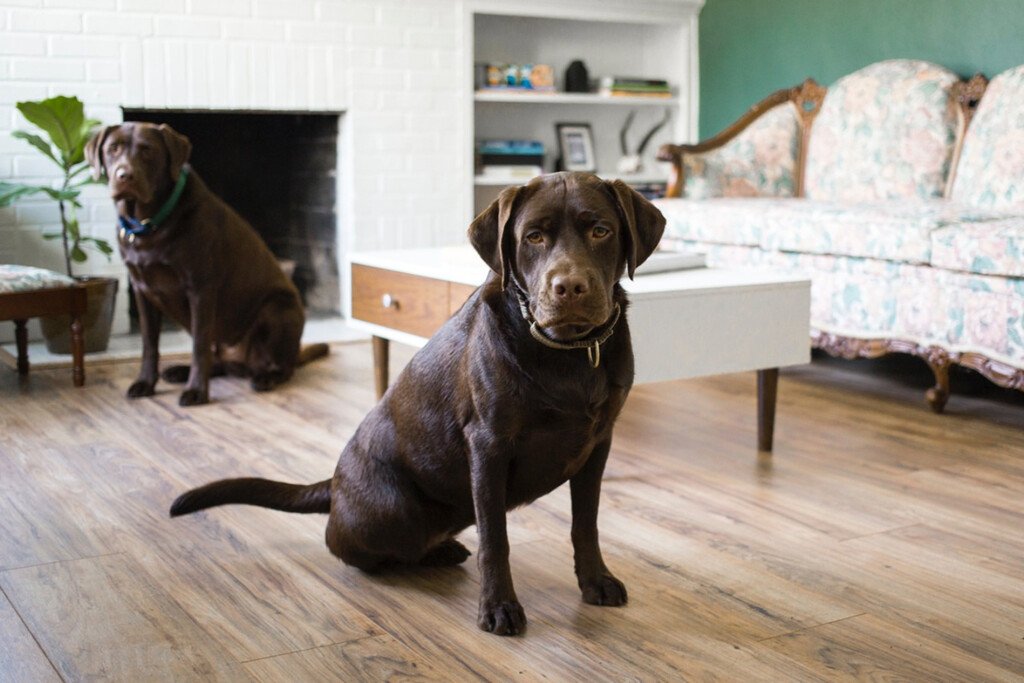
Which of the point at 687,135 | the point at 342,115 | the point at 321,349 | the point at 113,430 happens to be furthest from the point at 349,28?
the point at 113,430

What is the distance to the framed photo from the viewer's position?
5.82 metres

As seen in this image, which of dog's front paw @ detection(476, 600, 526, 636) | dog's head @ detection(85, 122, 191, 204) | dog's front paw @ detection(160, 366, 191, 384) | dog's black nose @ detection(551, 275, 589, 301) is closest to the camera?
dog's black nose @ detection(551, 275, 589, 301)

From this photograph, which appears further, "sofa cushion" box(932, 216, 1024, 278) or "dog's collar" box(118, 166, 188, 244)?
"dog's collar" box(118, 166, 188, 244)

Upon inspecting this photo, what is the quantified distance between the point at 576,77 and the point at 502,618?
427 cm

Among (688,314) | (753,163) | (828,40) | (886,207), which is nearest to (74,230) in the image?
(688,314)

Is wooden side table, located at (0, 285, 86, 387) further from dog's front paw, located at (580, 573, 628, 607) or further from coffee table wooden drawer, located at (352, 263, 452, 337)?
dog's front paw, located at (580, 573, 628, 607)

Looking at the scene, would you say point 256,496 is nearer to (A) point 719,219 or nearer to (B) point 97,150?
(B) point 97,150

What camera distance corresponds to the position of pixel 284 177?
5.42 m

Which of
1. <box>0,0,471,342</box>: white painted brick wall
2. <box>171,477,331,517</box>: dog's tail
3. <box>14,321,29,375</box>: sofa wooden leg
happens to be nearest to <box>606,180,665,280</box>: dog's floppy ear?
<box>171,477,331,517</box>: dog's tail

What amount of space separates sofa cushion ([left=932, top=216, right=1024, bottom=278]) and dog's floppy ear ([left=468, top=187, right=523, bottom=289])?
193 centimetres

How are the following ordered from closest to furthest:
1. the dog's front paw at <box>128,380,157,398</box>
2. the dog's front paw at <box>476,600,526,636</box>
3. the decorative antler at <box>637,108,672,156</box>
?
the dog's front paw at <box>476,600,526,636</box>
the dog's front paw at <box>128,380,157,398</box>
the decorative antler at <box>637,108,672,156</box>

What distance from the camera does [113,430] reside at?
3133 millimetres

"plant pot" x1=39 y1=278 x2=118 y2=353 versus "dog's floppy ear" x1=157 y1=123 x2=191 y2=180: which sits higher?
"dog's floppy ear" x1=157 y1=123 x2=191 y2=180

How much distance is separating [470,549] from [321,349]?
2185 mm
